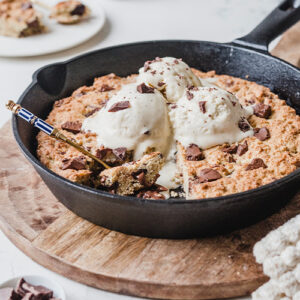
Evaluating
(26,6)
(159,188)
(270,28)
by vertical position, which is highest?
(270,28)

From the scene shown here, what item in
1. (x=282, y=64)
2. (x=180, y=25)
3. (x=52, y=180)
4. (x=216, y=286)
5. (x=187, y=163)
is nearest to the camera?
(x=216, y=286)

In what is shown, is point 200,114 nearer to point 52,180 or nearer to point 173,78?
point 173,78

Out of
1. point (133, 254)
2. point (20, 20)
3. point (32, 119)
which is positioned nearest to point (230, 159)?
point (133, 254)

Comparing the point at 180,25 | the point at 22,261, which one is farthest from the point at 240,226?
the point at 180,25

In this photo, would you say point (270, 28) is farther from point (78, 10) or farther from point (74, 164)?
point (78, 10)

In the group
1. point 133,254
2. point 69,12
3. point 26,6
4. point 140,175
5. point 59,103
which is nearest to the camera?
point 133,254

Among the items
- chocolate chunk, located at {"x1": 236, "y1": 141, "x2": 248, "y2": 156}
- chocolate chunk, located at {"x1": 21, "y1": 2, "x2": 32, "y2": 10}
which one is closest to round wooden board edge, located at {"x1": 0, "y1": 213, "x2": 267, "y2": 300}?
chocolate chunk, located at {"x1": 236, "y1": 141, "x2": 248, "y2": 156}
